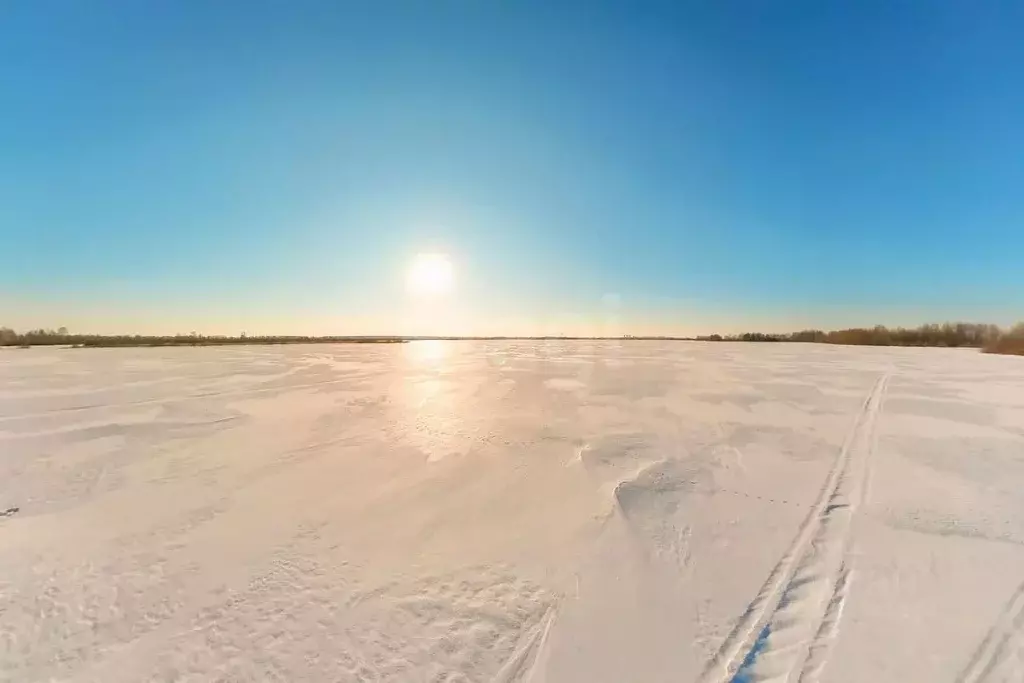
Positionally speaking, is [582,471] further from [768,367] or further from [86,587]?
[768,367]

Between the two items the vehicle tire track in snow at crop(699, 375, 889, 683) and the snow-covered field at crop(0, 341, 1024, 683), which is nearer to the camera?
the vehicle tire track in snow at crop(699, 375, 889, 683)

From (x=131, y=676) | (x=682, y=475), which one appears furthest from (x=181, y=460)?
(x=682, y=475)

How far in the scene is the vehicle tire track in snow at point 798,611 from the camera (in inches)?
93.6

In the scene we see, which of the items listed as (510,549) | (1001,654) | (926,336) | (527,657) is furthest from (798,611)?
(926,336)

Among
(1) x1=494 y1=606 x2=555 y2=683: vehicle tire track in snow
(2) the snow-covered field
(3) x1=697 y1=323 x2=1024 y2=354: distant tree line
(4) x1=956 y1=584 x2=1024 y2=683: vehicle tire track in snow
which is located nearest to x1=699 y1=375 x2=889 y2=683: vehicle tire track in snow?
(2) the snow-covered field

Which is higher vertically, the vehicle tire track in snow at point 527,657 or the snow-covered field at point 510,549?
the snow-covered field at point 510,549

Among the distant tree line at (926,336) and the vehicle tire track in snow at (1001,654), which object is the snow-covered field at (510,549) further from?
the distant tree line at (926,336)

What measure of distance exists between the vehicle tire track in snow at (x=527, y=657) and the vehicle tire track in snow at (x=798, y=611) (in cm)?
83

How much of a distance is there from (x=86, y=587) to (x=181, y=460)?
2.89 m

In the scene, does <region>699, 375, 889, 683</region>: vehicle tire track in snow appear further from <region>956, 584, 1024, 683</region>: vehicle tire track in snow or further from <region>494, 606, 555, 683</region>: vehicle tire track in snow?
<region>494, 606, 555, 683</region>: vehicle tire track in snow

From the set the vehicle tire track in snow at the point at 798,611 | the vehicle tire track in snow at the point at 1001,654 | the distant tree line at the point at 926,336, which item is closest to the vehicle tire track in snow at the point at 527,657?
the vehicle tire track in snow at the point at 798,611

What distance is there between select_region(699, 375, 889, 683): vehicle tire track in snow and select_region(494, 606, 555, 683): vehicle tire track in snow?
829mm

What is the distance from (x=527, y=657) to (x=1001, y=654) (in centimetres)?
250

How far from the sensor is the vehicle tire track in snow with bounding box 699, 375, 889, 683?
2377 mm
